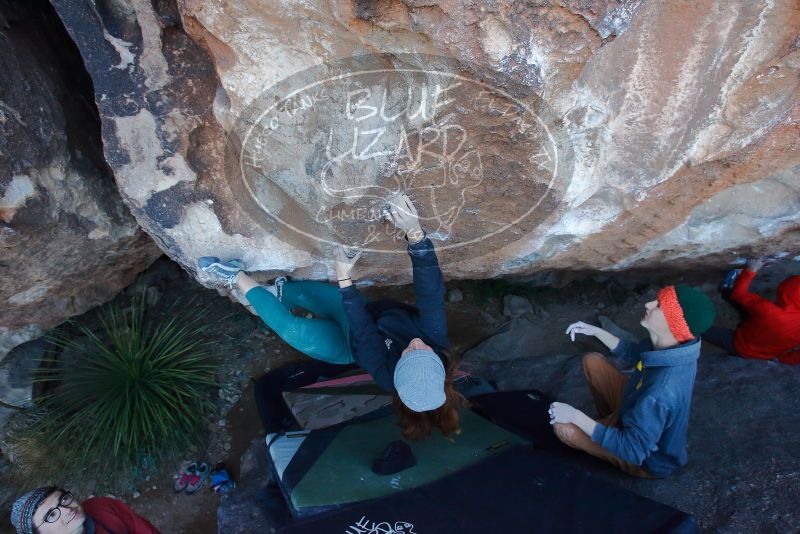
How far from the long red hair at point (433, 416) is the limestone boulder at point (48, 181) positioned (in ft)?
5.62

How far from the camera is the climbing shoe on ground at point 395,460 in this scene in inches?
87.2

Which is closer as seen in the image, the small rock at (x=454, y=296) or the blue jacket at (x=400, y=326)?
the blue jacket at (x=400, y=326)

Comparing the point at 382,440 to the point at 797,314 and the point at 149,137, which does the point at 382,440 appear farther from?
the point at 797,314

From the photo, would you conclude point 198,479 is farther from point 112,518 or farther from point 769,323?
point 769,323

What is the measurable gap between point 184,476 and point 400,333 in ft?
6.45

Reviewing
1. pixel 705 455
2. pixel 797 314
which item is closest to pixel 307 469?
pixel 705 455

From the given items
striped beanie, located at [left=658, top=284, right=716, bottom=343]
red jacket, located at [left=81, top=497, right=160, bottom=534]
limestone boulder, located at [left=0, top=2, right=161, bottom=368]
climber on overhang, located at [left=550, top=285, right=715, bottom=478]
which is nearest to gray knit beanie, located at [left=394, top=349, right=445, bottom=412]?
climber on overhang, located at [left=550, top=285, right=715, bottom=478]

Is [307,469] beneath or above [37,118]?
beneath

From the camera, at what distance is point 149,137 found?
7.27 feet

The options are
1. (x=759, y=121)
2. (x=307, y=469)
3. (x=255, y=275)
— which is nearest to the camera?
(x=759, y=121)

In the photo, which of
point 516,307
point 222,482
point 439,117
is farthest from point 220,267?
point 516,307

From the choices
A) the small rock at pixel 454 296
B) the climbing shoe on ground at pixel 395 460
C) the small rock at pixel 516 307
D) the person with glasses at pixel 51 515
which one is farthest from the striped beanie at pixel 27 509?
the small rock at pixel 516 307

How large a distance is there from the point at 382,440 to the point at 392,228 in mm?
963

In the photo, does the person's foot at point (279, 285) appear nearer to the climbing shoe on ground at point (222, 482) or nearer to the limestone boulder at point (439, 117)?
the limestone boulder at point (439, 117)
